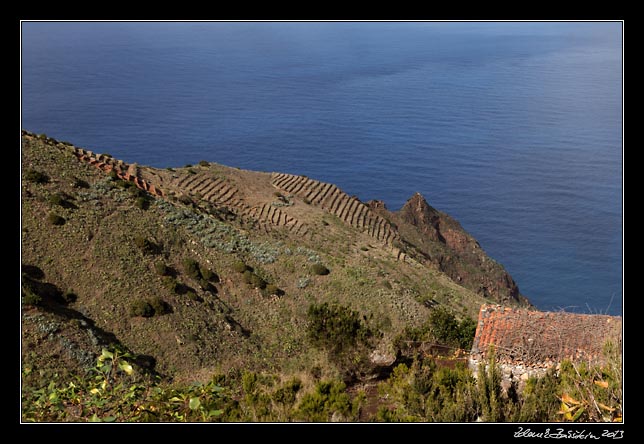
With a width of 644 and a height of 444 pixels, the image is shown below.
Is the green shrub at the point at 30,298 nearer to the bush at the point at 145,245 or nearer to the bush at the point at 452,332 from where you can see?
the bush at the point at 145,245

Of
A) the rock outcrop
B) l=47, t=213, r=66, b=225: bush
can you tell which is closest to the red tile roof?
l=47, t=213, r=66, b=225: bush

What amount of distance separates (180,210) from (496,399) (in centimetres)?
3874

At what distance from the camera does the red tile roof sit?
72.8 feet

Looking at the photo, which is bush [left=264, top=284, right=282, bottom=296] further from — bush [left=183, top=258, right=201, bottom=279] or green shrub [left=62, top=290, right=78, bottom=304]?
green shrub [left=62, top=290, right=78, bottom=304]

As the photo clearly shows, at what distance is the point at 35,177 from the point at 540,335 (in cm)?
3664

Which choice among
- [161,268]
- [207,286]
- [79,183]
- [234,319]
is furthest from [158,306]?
[79,183]

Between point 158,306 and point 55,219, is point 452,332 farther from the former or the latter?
point 55,219

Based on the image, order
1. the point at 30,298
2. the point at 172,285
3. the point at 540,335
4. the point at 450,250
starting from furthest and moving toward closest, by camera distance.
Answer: the point at 450,250 → the point at 172,285 → the point at 30,298 → the point at 540,335

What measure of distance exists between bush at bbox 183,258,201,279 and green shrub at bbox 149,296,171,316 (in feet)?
16.2

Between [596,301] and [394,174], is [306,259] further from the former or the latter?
[394,174]

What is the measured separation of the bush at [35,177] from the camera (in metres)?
44.5

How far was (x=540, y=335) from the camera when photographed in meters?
23.8

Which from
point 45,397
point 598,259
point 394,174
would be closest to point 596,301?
point 598,259

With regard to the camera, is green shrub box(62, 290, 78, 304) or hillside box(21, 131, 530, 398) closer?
hillside box(21, 131, 530, 398)
